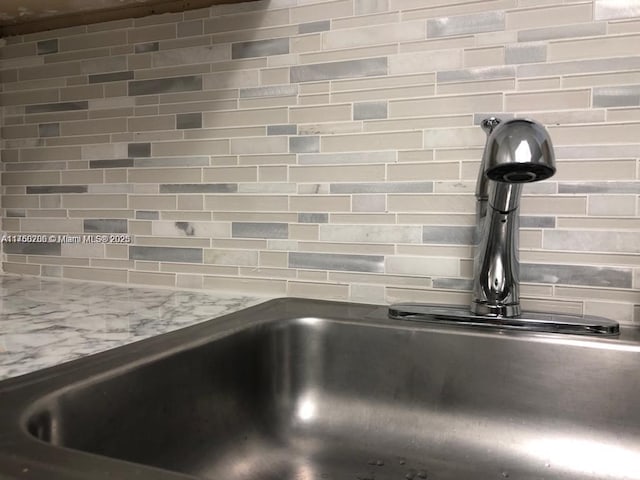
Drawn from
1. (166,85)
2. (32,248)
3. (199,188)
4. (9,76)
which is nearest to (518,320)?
(199,188)

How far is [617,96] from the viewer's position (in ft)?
2.43

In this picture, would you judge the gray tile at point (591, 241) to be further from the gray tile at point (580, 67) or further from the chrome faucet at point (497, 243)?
the gray tile at point (580, 67)

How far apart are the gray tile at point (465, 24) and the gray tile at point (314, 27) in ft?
0.54

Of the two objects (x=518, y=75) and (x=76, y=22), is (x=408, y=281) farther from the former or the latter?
(x=76, y=22)

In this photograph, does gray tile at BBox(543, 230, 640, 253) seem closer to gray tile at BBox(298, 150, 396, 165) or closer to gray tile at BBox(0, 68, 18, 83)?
gray tile at BBox(298, 150, 396, 165)

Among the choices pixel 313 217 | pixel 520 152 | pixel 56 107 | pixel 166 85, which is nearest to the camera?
pixel 520 152

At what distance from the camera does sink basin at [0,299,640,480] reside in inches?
22.5

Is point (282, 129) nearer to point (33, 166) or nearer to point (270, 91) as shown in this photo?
point (270, 91)

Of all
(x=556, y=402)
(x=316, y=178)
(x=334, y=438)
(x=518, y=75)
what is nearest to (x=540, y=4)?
(x=518, y=75)

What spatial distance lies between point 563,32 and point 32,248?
3.43ft

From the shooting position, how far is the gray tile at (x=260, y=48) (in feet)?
3.05

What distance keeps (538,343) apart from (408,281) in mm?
231

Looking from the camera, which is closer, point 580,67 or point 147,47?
point 580,67

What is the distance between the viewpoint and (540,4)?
78cm
